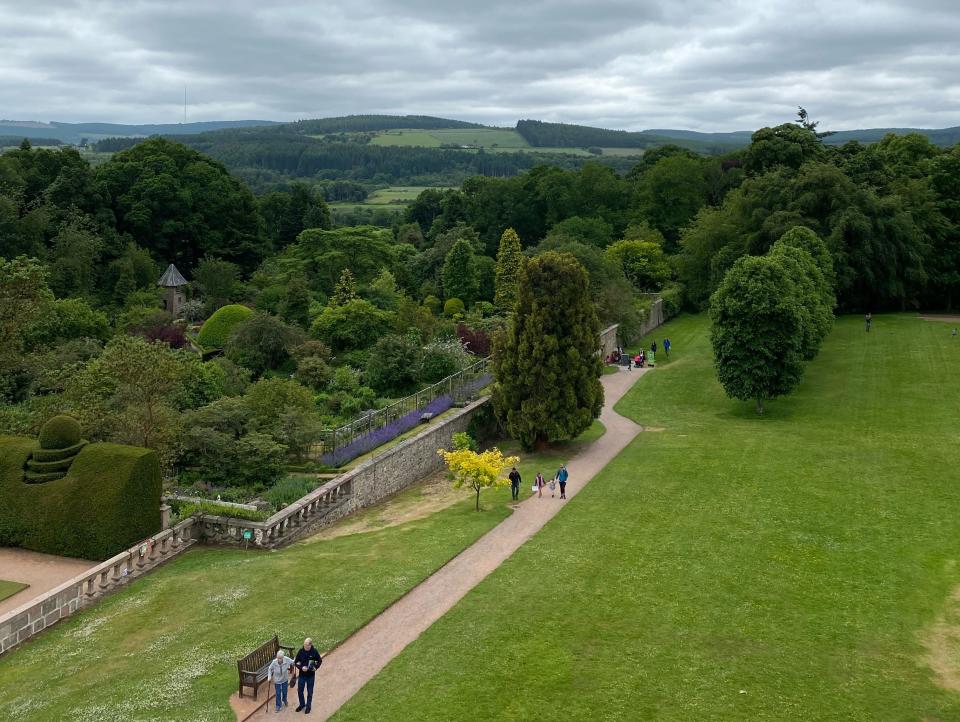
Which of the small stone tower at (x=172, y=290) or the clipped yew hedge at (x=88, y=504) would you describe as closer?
the clipped yew hedge at (x=88, y=504)

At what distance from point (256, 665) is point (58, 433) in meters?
10.8

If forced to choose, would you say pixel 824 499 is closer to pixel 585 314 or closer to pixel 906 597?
pixel 906 597

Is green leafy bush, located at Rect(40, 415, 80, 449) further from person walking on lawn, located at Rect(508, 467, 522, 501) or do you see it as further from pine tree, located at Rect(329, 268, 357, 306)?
pine tree, located at Rect(329, 268, 357, 306)

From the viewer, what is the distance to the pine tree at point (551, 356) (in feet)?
96.1

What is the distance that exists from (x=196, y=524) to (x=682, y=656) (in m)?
13.2

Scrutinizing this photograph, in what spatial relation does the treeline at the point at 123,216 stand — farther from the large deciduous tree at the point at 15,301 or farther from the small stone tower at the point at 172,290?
the large deciduous tree at the point at 15,301

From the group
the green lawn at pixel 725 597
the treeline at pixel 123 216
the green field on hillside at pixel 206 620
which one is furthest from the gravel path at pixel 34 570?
the treeline at pixel 123 216

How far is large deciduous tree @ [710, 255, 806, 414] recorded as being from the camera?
108ft

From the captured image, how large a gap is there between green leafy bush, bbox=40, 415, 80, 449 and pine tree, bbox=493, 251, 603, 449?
48.2 feet

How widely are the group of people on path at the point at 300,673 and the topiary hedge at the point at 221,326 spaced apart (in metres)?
30.5

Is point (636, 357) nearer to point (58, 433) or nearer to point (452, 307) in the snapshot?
point (452, 307)

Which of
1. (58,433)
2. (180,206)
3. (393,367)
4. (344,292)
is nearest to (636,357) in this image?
(393,367)

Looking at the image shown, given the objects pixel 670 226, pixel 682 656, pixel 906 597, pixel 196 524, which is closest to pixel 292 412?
pixel 196 524

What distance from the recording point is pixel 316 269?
54.7 m
